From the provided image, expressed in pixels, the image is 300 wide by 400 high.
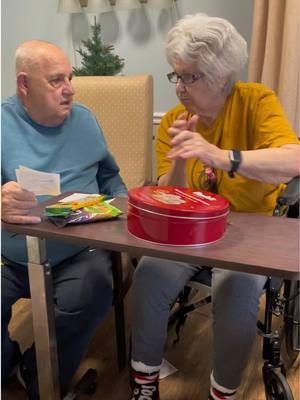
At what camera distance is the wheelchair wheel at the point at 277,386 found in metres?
1.24

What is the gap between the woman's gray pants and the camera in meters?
1.24

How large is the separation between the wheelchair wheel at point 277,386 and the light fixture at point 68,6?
243 centimetres

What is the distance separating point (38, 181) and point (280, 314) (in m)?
0.92

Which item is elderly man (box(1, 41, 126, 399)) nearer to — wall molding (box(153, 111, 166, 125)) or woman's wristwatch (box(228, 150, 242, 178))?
woman's wristwatch (box(228, 150, 242, 178))

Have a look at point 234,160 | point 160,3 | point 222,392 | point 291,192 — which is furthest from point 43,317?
point 160,3

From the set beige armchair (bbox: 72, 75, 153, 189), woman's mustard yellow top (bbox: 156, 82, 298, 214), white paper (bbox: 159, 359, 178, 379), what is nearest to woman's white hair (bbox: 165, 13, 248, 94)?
woman's mustard yellow top (bbox: 156, 82, 298, 214)

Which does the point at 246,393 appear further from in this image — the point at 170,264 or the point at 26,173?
the point at 26,173

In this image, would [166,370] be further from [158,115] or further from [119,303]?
[158,115]

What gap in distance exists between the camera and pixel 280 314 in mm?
1517

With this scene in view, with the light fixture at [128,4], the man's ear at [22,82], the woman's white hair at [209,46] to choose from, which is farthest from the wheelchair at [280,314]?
the light fixture at [128,4]

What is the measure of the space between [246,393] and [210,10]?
6.87 feet

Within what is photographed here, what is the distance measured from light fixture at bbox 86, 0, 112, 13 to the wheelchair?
195 cm

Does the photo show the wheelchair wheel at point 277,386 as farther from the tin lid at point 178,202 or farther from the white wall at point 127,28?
the white wall at point 127,28

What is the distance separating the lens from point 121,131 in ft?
6.79
